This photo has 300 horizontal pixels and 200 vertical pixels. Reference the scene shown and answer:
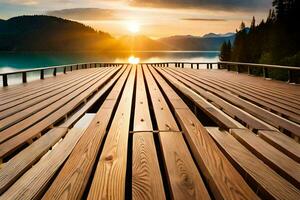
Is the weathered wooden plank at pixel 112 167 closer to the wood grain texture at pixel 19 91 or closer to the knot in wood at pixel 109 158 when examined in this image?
the knot in wood at pixel 109 158

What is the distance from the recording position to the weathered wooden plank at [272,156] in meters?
2.19

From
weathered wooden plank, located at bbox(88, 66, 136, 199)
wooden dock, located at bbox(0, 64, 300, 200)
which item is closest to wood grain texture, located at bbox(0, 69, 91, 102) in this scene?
wooden dock, located at bbox(0, 64, 300, 200)

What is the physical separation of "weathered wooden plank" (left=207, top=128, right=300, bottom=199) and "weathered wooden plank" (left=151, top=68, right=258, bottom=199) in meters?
0.08

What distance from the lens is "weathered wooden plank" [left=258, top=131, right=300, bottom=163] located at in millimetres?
2674

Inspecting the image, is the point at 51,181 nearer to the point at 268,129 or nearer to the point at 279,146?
the point at 279,146

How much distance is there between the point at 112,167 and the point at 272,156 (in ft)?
4.38

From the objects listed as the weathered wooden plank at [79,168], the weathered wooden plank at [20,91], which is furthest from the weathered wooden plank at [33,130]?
the weathered wooden plank at [20,91]

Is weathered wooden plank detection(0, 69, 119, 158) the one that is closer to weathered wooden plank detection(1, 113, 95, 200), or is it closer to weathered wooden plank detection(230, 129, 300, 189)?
weathered wooden plank detection(1, 113, 95, 200)

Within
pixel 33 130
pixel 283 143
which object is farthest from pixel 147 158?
pixel 33 130

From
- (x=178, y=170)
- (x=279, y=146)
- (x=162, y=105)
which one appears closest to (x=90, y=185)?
(x=178, y=170)

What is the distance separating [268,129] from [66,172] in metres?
2.36

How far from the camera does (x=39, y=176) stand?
7.02 ft

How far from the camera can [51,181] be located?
2074 mm

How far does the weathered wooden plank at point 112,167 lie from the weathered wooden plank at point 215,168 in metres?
0.59
